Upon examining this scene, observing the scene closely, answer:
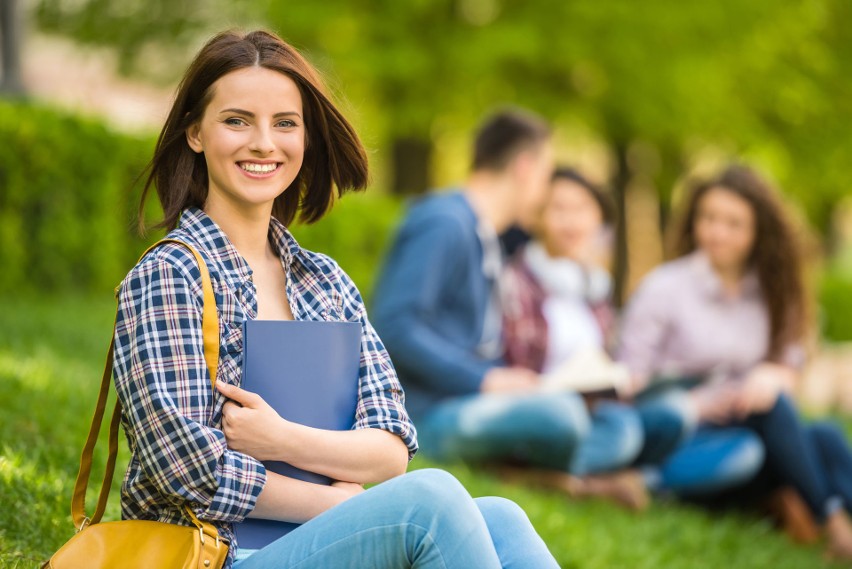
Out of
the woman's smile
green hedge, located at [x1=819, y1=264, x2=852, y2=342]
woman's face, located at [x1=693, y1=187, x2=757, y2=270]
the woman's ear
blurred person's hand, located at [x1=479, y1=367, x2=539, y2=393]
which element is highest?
the woman's ear

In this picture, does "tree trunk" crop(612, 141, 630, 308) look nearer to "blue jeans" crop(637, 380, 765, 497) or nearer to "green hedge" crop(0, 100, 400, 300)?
"green hedge" crop(0, 100, 400, 300)

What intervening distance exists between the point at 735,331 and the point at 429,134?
8.86m

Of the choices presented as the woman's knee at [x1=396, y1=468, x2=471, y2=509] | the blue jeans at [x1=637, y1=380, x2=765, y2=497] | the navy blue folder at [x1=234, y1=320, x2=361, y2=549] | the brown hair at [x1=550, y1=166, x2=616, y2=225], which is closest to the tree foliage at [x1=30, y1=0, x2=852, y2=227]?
the brown hair at [x1=550, y1=166, x2=616, y2=225]

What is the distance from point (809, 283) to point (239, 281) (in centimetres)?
436

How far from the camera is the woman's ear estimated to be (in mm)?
2645

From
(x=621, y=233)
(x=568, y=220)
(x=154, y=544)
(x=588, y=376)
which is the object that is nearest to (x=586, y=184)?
(x=568, y=220)

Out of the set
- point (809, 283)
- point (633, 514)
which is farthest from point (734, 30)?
point (633, 514)

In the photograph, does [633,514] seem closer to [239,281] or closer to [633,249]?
[239,281]

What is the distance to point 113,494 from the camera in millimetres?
3723

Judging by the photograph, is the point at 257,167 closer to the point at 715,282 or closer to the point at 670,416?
the point at 670,416

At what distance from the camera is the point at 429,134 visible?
14516mm

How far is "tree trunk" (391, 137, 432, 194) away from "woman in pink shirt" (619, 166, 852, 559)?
9094 mm

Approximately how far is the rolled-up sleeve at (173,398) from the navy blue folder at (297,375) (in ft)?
0.41

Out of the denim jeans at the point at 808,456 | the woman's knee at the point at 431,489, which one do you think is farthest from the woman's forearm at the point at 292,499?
the denim jeans at the point at 808,456
